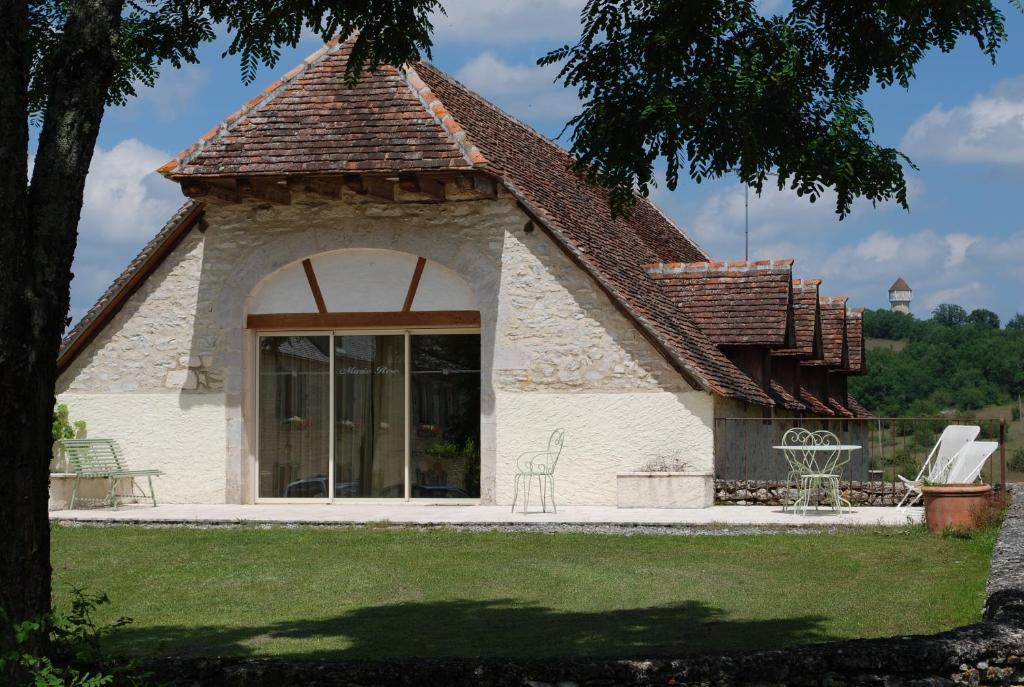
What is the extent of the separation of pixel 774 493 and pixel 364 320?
5624mm

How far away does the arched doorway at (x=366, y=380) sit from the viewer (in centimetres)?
1712

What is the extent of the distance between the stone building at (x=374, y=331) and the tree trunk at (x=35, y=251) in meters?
10.4

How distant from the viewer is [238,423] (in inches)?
679

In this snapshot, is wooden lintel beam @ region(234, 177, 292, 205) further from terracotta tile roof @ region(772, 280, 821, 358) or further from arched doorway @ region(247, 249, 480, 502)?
terracotta tile roof @ region(772, 280, 821, 358)

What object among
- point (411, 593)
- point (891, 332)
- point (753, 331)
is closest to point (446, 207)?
point (753, 331)

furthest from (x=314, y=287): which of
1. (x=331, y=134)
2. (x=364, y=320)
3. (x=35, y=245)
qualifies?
(x=35, y=245)

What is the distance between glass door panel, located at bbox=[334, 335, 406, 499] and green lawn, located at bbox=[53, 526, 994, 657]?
3622 mm

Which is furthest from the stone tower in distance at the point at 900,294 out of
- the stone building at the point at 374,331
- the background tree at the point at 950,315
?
the stone building at the point at 374,331

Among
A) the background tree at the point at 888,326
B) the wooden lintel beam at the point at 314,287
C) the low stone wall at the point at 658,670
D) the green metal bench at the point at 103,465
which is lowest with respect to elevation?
the low stone wall at the point at 658,670

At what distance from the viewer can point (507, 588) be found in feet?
32.8

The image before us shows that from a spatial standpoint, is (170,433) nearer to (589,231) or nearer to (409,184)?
(409,184)

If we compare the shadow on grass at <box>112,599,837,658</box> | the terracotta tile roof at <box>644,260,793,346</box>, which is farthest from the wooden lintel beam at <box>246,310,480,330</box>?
the shadow on grass at <box>112,599,837,658</box>

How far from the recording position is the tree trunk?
210 inches

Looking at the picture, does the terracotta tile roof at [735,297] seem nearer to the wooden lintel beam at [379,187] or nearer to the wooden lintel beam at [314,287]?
the wooden lintel beam at [379,187]
